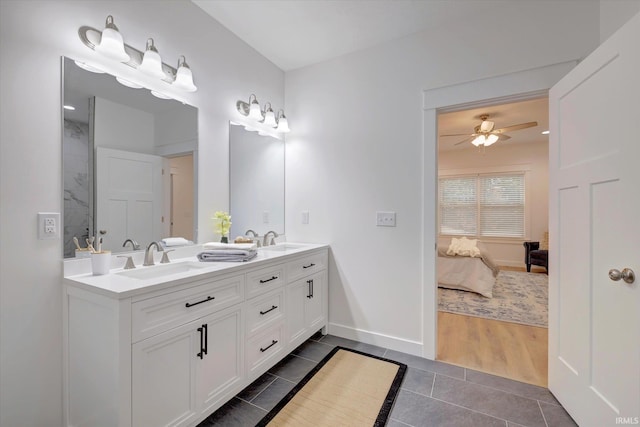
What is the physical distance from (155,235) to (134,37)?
3.93 ft

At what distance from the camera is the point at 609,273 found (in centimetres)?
129

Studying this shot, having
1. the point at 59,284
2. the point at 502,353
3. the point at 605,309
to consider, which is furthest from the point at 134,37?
the point at 502,353

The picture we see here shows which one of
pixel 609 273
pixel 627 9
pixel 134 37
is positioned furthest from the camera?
pixel 134 37

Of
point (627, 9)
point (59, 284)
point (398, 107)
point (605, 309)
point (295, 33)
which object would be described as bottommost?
point (605, 309)

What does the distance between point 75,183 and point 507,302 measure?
4.44 metres

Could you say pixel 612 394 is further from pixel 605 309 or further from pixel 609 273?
pixel 609 273

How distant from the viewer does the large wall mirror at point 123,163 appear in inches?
56.8

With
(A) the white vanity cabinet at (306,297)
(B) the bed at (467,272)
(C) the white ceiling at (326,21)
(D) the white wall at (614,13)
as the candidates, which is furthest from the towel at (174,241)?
(B) the bed at (467,272)

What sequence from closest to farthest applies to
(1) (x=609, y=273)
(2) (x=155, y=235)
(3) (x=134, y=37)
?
(1) (x=609, y=273) < (3) (x=134, y=37) < (2) (x=155, y=235)

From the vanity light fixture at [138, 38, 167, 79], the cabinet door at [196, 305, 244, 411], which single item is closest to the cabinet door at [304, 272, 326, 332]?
the cabinet door at [196, 305, 244, 411]

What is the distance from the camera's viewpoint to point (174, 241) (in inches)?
75.7

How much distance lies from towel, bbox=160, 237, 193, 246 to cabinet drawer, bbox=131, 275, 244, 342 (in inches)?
22.6

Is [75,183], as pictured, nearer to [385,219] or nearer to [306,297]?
[306,297]

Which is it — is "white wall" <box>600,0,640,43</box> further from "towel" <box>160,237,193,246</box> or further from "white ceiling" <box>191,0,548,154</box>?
"towel" <box>160,237,193,246</box>
